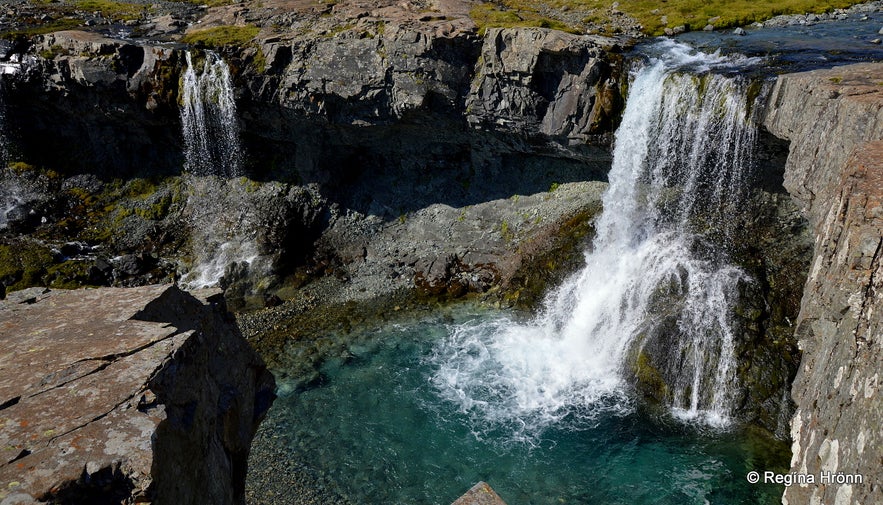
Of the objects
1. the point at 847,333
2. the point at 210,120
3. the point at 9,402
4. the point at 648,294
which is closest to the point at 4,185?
the point at 210,120

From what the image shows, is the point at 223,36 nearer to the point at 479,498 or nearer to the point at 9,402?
the point at 9,402

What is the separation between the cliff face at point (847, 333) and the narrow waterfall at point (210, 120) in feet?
102

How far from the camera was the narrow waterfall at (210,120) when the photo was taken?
33.2 metres

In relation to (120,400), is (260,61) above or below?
above

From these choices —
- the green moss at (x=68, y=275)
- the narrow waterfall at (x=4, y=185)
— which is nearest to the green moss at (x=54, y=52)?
the narrow waterfall at (x=4, y=185)

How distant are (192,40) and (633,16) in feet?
98.8

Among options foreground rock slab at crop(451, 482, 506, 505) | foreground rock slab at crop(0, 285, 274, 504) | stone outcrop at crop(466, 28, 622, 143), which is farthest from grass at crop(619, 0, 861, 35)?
foreground rock slab at crop(451, 482, 506, 505)

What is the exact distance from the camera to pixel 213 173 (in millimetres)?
37344

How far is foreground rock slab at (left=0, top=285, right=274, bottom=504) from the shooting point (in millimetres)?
7230

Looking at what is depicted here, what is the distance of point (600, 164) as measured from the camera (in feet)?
101

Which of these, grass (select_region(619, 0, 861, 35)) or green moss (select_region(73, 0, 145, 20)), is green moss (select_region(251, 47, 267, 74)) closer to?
green moss (select_region(73, 0, 145, 20))

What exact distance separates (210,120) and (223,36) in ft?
18.7

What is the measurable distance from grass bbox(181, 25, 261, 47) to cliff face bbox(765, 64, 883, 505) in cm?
3215

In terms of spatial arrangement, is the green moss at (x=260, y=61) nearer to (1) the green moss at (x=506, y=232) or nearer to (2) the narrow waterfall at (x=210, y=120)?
(2) the narrow waterfall at (x=210, y=120)
